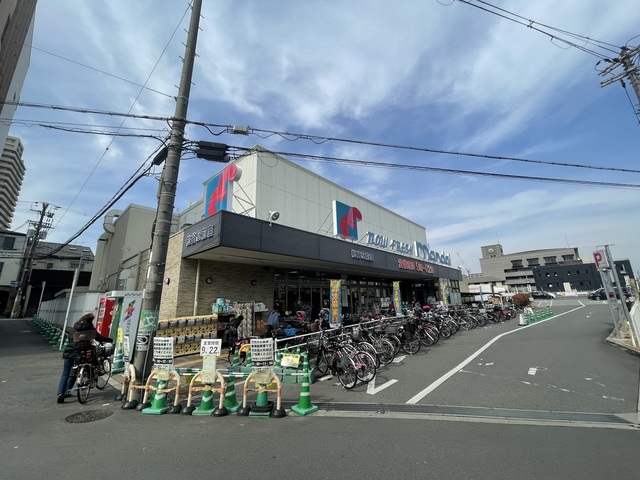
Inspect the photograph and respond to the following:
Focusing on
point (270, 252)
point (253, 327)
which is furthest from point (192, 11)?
point (253, 327)

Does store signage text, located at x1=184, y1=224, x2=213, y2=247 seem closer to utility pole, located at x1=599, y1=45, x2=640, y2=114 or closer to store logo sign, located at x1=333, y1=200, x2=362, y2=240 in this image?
store logo sign, located at x1=333, y1=200, x2=362, y2=240

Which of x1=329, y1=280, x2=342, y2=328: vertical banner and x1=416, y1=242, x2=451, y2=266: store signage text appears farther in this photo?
x1=416, y1=242, x2=451, y2=266: store signage text

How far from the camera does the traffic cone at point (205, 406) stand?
535cm

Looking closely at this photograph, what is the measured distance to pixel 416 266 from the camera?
2177 centimetres

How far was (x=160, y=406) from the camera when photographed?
218 inches

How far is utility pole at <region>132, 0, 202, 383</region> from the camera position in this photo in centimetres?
623

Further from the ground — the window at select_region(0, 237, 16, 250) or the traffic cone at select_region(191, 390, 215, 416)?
the window at select_region(0, 237, 16, 250)

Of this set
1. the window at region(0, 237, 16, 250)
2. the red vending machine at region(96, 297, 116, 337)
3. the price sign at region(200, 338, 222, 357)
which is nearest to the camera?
the price sign at region(200, 338, 222, 357)

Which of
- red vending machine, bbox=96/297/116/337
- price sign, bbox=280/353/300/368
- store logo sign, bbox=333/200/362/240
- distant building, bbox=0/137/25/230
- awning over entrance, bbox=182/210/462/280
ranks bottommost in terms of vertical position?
price sign, bbox=280/353/300/368

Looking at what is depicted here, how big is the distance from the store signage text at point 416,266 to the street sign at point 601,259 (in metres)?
9.83

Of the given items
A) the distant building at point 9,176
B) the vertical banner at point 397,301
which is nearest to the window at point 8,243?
the distant building at point 9,176

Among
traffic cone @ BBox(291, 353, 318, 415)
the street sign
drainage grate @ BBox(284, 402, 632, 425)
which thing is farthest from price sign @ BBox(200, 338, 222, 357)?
the street sign

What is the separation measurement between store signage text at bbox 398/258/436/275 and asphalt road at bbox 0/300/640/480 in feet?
41.4

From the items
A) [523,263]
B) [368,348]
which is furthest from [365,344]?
[523,263]
